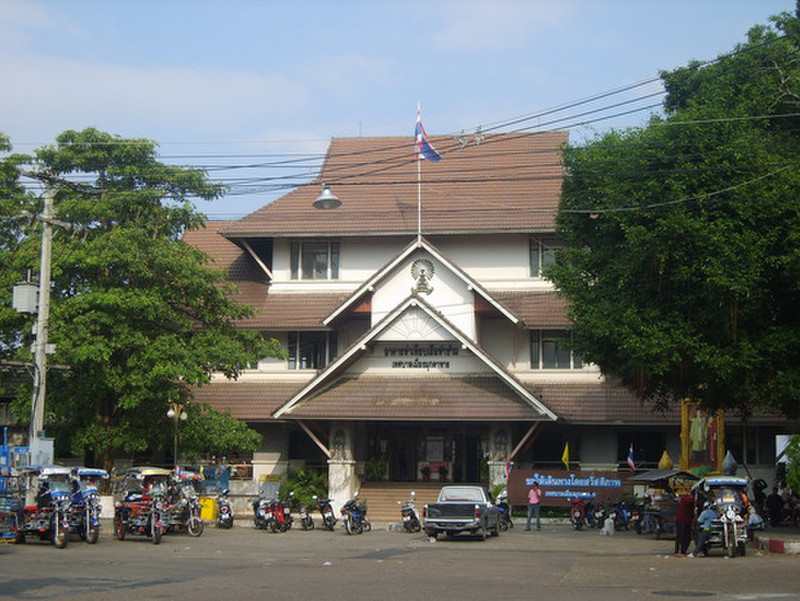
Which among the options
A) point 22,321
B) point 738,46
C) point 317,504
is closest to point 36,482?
point 22,321

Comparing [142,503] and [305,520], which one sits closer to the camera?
[142,503]

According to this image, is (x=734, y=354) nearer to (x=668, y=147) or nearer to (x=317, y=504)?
(x=668, y=147)

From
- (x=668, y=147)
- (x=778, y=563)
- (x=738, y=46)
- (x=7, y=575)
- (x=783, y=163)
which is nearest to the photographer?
(x=7, y=575)

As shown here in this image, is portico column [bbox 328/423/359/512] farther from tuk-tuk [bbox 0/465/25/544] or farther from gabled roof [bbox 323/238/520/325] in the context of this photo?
tuk-tuk [bbox 0/465/25/544]

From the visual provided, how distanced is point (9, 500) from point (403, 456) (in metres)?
18.6

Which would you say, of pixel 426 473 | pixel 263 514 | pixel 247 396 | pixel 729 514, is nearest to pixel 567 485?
pixel 426 473

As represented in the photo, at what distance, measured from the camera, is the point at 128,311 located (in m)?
31.6

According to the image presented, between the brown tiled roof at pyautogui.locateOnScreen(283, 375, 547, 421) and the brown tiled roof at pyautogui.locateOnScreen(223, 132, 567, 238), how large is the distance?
621 centimetres

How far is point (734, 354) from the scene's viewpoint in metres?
24.8

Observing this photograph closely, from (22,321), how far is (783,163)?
21.9 metres

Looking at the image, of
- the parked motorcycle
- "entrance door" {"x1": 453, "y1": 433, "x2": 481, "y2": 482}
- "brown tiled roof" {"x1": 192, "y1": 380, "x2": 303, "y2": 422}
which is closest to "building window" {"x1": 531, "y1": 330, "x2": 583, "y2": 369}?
"entrance door" {"x1": 453, "y1": 433, "x2": 481, "y2": 482}

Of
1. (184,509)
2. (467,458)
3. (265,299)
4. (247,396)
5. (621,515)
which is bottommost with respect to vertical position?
(621,515)

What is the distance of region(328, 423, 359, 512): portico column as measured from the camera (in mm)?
35500

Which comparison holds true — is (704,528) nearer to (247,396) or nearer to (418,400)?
(418,400)
